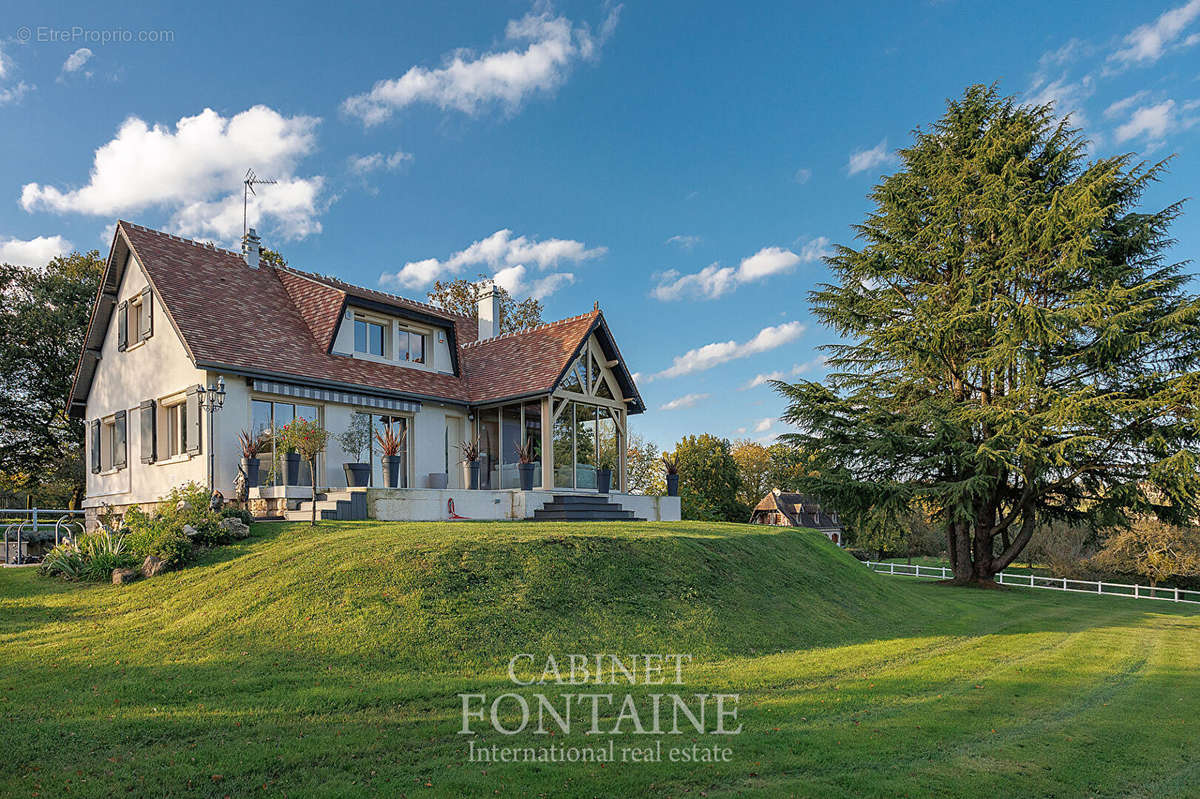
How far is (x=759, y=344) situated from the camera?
35938mm

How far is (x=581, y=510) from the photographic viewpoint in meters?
19.0

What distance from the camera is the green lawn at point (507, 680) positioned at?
5.36m

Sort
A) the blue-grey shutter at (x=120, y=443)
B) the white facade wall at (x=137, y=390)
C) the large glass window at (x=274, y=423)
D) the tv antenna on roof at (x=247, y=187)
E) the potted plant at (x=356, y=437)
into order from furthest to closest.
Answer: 1. the tv antenna on roof at (x=247, y=187)
2. the blue-grey shutter at (x=120, y=443)
3. the potted plant at (x=356, y=437)
4. the white facade wall at (x=137, y=390)
5. the large glass window at (x=274, y=423)

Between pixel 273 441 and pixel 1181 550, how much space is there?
37.2 m

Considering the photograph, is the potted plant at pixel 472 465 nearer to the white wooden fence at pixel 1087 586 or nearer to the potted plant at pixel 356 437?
the potted plant at pixel 356 437

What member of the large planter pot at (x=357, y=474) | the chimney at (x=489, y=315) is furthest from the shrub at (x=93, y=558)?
the chimney at (x=489, y=315)

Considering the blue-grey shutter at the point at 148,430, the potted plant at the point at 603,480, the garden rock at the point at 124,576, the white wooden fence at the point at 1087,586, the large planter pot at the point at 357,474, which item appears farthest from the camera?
the white wooden fence at the point at 1087,586

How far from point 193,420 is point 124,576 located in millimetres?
5774

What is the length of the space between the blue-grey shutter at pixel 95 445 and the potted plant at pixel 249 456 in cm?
824

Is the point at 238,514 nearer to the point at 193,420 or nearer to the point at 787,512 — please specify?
the point at 193,420

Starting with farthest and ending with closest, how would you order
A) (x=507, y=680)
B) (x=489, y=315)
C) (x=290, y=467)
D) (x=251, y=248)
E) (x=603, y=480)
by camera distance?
(x=489, y=315) < (x=251, y=248) < (x=603, y=480) < (x=290, y=467) < (x=507, y=680)

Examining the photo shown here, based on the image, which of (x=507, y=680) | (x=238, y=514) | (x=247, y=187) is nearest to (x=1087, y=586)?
(x=507, y=680)

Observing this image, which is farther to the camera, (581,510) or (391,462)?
(581,510)

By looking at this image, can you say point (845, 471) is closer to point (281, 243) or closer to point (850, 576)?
point (850, 576)
